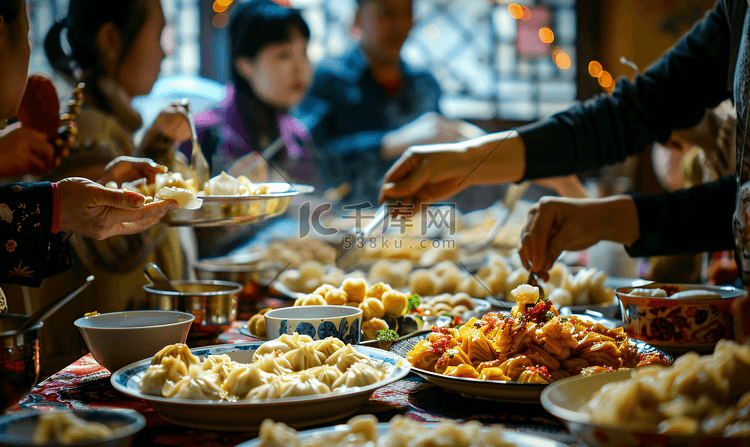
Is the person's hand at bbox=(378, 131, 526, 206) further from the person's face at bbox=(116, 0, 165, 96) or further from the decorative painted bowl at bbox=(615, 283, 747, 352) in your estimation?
the person's face at bbox=(116, 0, 165, 96)

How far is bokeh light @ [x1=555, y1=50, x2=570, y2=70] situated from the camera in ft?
21.3

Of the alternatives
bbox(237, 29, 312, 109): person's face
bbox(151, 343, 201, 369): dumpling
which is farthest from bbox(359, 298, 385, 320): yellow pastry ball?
bbox(237, 29, 312, 109): person's face

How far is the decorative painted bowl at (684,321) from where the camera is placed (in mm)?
1050

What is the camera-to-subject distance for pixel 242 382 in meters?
0.75

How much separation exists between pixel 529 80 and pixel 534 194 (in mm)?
2293

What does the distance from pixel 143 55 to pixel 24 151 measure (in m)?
1.15

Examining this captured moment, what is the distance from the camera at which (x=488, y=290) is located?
1.81 m

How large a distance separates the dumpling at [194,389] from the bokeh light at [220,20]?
554 centimetres

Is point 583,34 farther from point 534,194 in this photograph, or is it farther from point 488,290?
point 488,290

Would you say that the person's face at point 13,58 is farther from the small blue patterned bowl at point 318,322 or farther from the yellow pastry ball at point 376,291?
the yellow pastry ball at point 376,291

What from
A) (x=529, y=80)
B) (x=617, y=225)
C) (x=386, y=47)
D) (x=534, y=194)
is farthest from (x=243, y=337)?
(x=529, y=80)

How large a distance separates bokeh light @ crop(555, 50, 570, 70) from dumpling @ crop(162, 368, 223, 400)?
653cm

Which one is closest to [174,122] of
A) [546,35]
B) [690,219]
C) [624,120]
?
[624,120]

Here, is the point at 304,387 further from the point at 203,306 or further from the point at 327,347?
the point at 203,306
